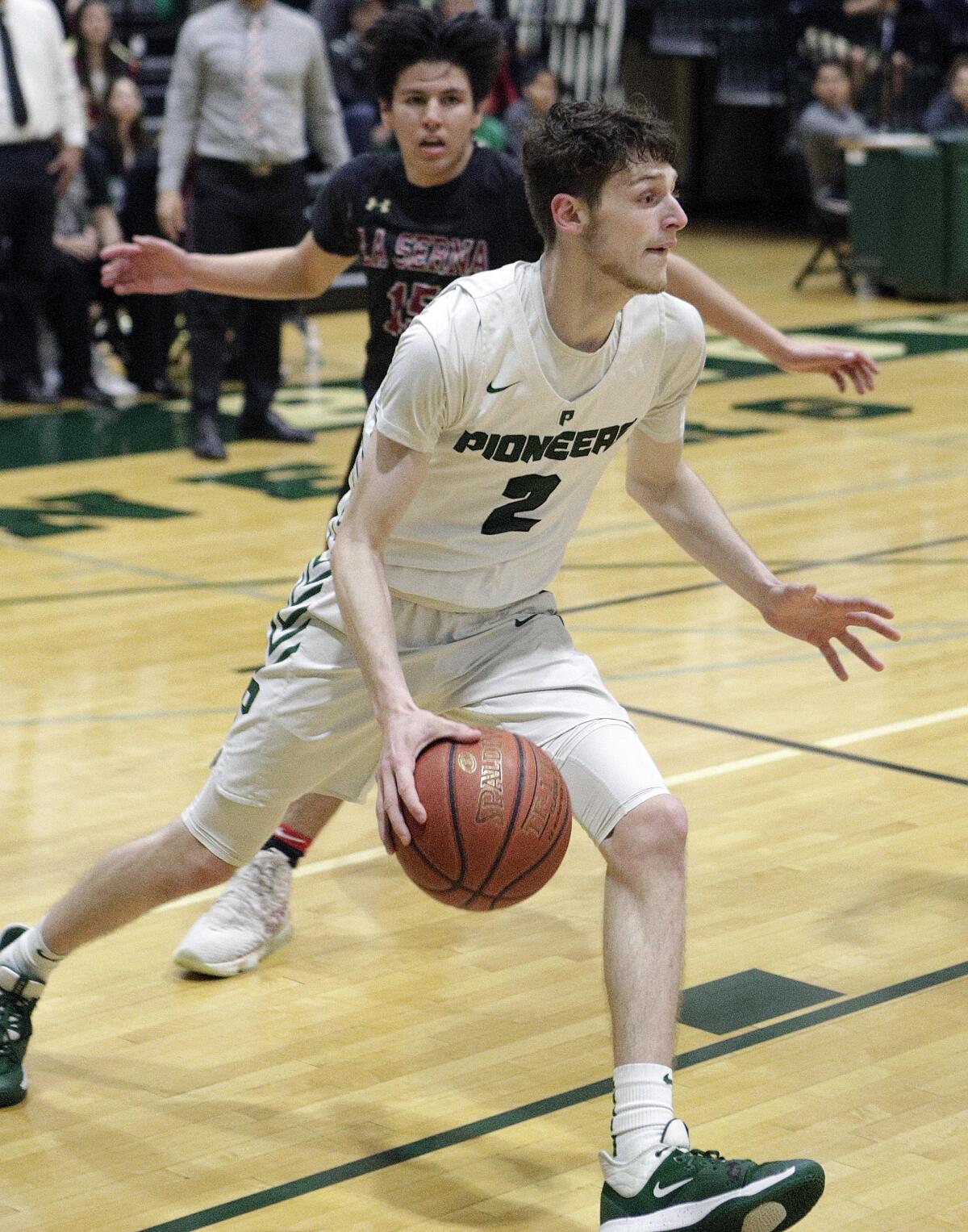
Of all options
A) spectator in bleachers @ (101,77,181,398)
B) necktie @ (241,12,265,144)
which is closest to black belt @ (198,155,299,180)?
necktie @ (241,12,265,144)

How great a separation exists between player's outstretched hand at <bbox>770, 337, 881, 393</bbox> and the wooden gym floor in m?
1.08

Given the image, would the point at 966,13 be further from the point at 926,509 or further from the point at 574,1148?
the point at 574,1148

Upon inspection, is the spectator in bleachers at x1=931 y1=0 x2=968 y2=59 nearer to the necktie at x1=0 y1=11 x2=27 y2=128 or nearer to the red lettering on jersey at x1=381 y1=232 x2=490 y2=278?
the necktie at x1=0 y1=11 x2=27 y2=128

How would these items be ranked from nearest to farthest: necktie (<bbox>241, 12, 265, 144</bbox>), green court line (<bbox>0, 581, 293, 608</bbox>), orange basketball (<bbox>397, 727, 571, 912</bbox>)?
1. orange basketball (<bbox>397, 727, 571, 912</bbox>)
2. green court line (<bbox>0, 581, 293, 608</bbox>)
3. necktie (<bbox>241, 12, 265, 144</bbox>)

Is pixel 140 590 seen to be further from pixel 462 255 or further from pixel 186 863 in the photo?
pixel 186 863

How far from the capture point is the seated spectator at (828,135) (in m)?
15.4

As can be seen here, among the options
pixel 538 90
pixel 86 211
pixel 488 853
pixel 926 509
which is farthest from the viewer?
pixel 538 90

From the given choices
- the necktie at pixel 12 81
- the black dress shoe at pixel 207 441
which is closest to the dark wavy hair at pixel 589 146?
the black dress shoe at pixel 207 441

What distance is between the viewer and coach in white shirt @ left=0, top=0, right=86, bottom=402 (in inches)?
379

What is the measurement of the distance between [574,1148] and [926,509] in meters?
5.41

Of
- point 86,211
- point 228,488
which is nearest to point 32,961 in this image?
point 228,488

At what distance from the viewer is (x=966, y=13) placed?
63.1 ft

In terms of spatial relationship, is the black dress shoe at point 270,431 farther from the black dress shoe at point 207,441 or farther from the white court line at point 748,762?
the white court line at point 748,762

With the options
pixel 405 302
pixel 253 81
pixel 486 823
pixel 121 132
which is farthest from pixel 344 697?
pixel 121 132
